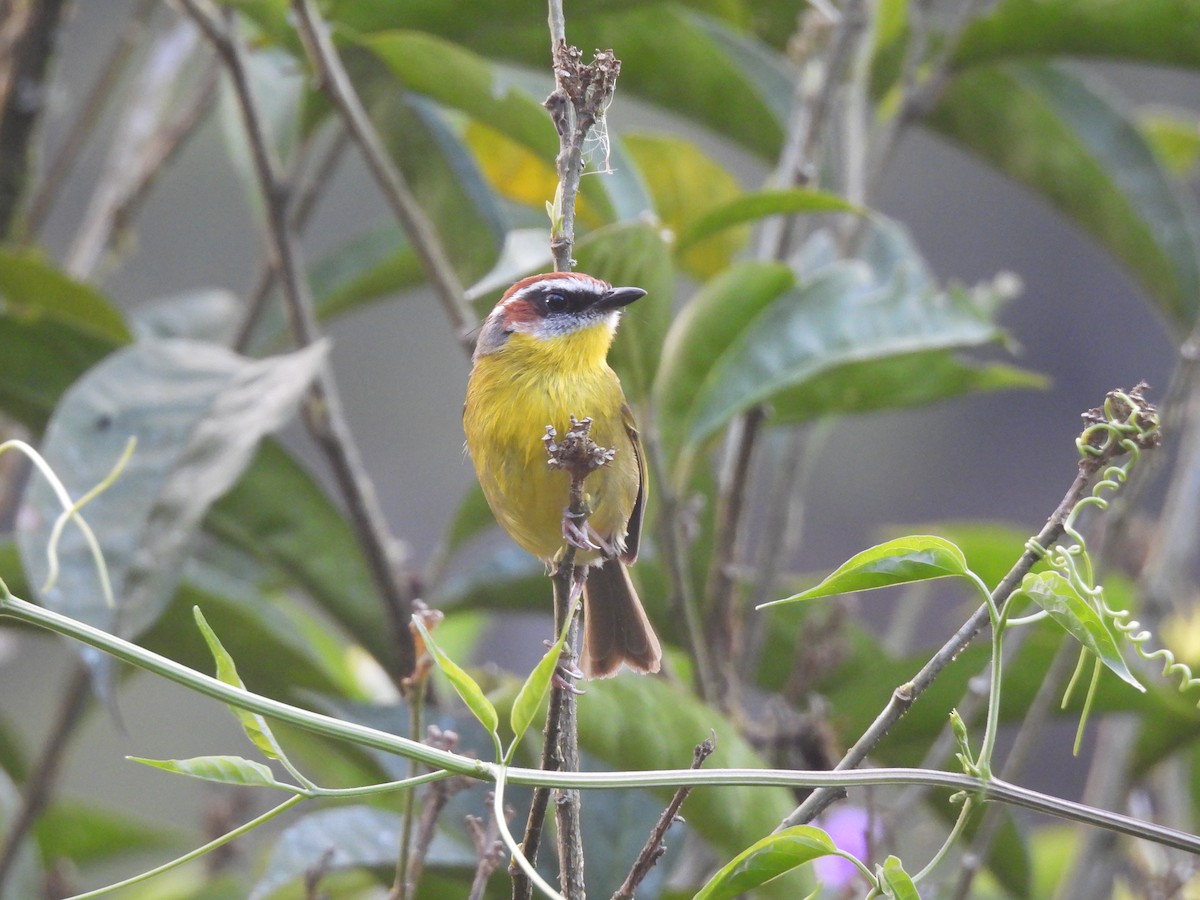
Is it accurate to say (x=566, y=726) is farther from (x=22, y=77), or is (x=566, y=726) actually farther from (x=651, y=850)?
(x=22, y=77)

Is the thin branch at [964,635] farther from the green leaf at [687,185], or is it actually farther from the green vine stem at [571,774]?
the green leaf at [687,185]

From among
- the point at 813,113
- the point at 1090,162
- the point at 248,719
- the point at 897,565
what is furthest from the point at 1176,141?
the point at 248,719

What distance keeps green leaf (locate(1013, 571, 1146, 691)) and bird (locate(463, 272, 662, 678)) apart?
32.5 inches

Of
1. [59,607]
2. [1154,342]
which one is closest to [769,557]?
[59,607]

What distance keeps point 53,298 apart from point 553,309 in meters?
0.90

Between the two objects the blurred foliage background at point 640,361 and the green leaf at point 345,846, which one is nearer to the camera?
the green leaf at point 345,846

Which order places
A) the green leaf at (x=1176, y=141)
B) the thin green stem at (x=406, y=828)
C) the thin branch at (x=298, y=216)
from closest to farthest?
the thin green stem at (x=406, y=828), the thin branch at (x=298, y=216), the green leaf at (x=1176, y=141)

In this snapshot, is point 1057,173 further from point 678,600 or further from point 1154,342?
point 1154,342

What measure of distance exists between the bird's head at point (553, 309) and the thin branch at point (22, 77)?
0.86 m

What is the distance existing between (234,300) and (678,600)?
139 centimetres

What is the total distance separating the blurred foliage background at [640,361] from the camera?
1.62 metres

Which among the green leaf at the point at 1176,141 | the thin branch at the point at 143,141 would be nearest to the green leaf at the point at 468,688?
the thin branch at the point at 143,141

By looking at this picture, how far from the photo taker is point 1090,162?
2232 mm

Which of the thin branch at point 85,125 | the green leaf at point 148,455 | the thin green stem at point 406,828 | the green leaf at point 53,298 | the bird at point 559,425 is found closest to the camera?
the thin green stem at point 406,828
